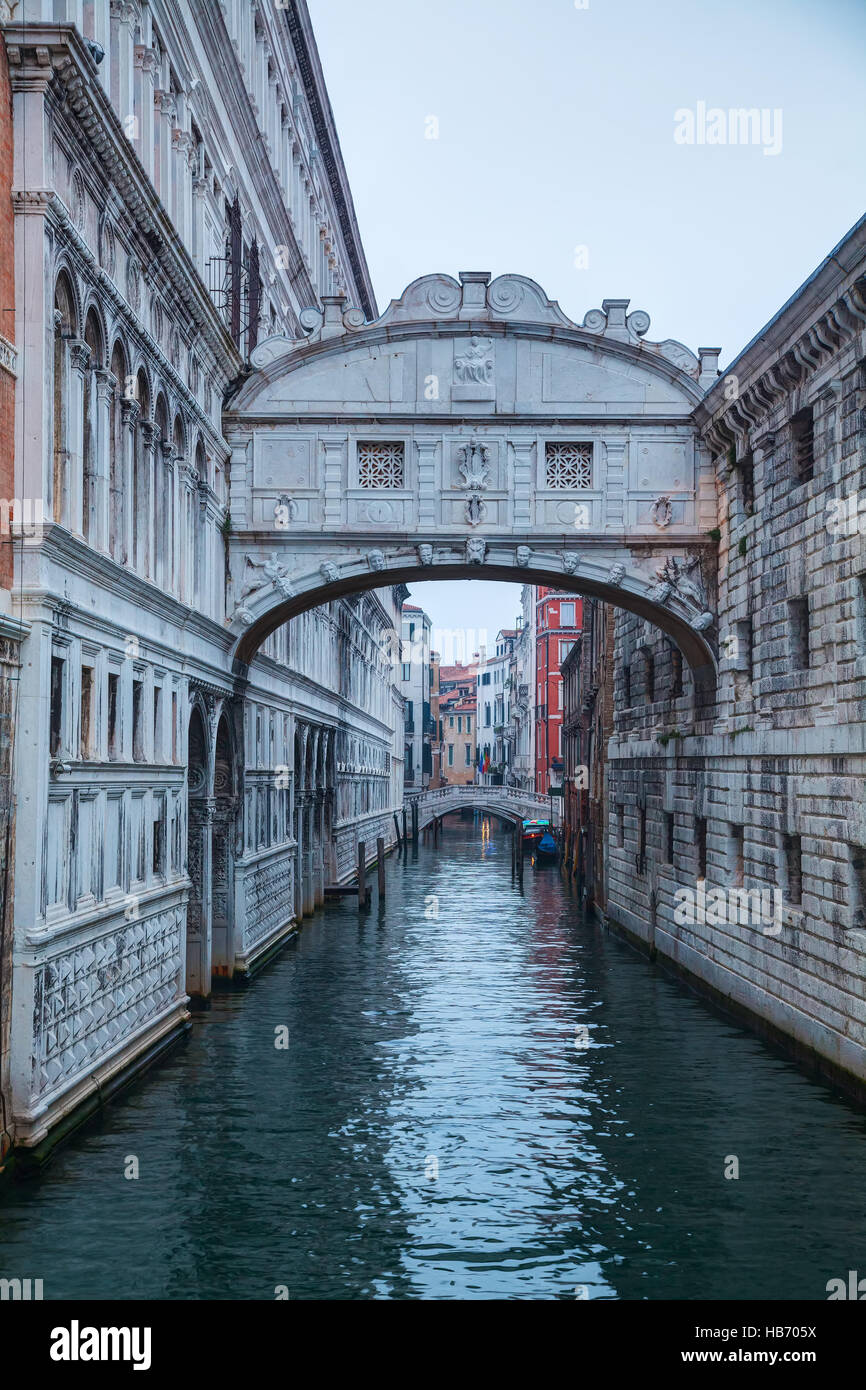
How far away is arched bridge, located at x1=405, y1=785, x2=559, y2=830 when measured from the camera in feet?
218

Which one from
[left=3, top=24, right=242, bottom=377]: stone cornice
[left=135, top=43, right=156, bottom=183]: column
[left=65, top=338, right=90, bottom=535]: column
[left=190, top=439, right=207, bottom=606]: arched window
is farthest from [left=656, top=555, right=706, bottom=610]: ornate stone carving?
[left=65, top=338, right=90, bottom=535]: column

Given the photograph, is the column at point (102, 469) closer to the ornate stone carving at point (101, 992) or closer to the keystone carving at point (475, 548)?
the ornate stone carving at point (101, 992)

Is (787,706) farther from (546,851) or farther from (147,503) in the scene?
(546,851)

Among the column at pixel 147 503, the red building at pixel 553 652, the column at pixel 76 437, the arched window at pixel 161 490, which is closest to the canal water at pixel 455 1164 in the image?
the column at pixel 76 437

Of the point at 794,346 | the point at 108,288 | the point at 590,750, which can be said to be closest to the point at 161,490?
the point at 108,288

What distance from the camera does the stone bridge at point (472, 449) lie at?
65.9 feet

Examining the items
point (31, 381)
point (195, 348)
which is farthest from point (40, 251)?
point (195, 348)

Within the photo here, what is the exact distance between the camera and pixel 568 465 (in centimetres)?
2022

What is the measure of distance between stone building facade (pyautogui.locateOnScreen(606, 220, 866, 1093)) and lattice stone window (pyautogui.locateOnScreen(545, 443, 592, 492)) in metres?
1.49

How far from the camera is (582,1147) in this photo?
1284 centimetres

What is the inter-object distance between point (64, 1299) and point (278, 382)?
13.6 metres
